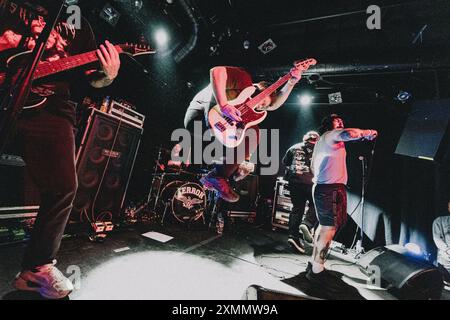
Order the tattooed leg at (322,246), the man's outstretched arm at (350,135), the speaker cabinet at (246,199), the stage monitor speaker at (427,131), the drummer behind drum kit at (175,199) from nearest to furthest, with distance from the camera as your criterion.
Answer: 1. the man's outstretched arm at (350,135)
2. the tattooed leg at (322,246)
3. the stage monitor speaker at (427,131)
4. the drummer behind drum kit at (175,199)
5. the speaker cabinet at (246,199)

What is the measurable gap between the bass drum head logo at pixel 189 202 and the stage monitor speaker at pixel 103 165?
1.23 m

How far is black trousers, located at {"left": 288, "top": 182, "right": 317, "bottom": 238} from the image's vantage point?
4.93 meters

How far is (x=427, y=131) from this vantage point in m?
4.52

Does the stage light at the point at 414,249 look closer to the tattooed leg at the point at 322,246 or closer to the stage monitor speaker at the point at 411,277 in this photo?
the stage monitor speaker at the point at 411,277

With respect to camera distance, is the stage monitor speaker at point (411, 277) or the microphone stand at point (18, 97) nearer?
the microphone stand at point (18, 97)

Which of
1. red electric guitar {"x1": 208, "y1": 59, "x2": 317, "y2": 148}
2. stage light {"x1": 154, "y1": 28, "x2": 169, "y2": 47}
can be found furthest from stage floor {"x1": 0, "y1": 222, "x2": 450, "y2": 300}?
stage light {"x1": 154, "y1": 28, "x2": 169, "y2": 47}

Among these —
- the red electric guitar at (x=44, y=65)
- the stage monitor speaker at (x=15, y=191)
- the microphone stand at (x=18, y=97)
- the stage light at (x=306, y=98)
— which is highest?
the stage light at (x=306, y=98)

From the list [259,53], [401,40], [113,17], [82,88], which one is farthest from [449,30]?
[82,88]

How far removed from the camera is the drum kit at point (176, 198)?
5.24 meters

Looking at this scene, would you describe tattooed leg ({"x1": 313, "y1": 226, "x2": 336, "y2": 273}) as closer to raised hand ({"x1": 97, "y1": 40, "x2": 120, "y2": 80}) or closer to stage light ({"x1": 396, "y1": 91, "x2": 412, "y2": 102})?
raised hand ({"x1": 97, "y1": 40, "x2": 120, "y2": 80})

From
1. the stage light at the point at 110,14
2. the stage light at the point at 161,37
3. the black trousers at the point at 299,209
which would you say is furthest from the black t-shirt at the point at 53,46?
the black trousers at the point at 299,209

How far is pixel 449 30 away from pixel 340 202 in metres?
5.09
